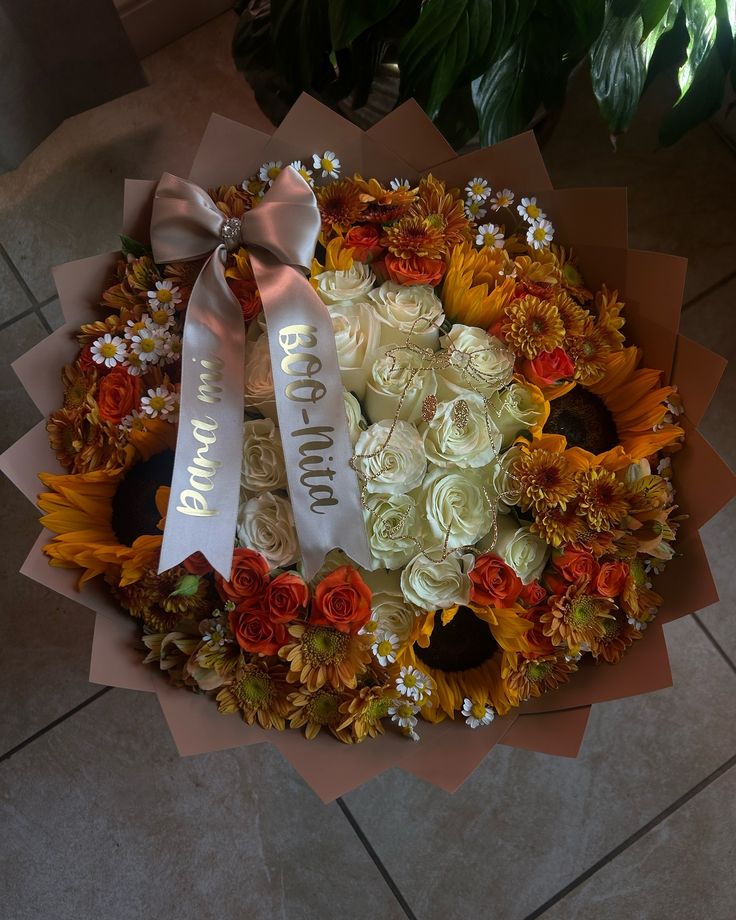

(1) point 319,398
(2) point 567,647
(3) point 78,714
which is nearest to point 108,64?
(1) point 319,398

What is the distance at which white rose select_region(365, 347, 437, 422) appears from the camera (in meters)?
0.78

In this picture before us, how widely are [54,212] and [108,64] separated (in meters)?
0.28

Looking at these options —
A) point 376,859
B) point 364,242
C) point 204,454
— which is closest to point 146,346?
point 204,454

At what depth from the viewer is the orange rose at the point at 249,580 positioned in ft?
2.50

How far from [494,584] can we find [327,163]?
1.62ft

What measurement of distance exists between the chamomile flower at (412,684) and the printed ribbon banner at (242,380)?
4.8 inches

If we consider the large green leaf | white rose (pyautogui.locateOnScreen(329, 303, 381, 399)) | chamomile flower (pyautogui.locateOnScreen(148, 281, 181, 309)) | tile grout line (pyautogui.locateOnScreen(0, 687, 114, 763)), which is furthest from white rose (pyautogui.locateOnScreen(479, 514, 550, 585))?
tile grout line (pyautogui.locateOnScreen(0, 687, 114, 763))

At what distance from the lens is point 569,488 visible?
0.77 metres

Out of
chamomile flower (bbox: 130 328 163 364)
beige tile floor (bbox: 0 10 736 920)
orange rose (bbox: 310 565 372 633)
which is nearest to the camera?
orange rose (bbox: 310 565 372 633)

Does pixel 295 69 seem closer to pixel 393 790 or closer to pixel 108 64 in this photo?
pixel 108 64

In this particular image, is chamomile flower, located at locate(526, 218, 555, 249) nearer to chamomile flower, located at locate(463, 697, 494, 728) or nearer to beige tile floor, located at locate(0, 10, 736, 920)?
chamomile flower, located at locate(463, 697, 494, 728)

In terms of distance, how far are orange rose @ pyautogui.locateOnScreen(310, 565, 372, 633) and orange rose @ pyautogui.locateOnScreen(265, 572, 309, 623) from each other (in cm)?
2

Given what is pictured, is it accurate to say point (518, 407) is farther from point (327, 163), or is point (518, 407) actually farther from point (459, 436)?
point (327, 163)

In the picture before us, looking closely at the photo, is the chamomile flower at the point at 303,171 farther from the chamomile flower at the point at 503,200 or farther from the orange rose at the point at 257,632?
the orange rose at the point at 257,632
